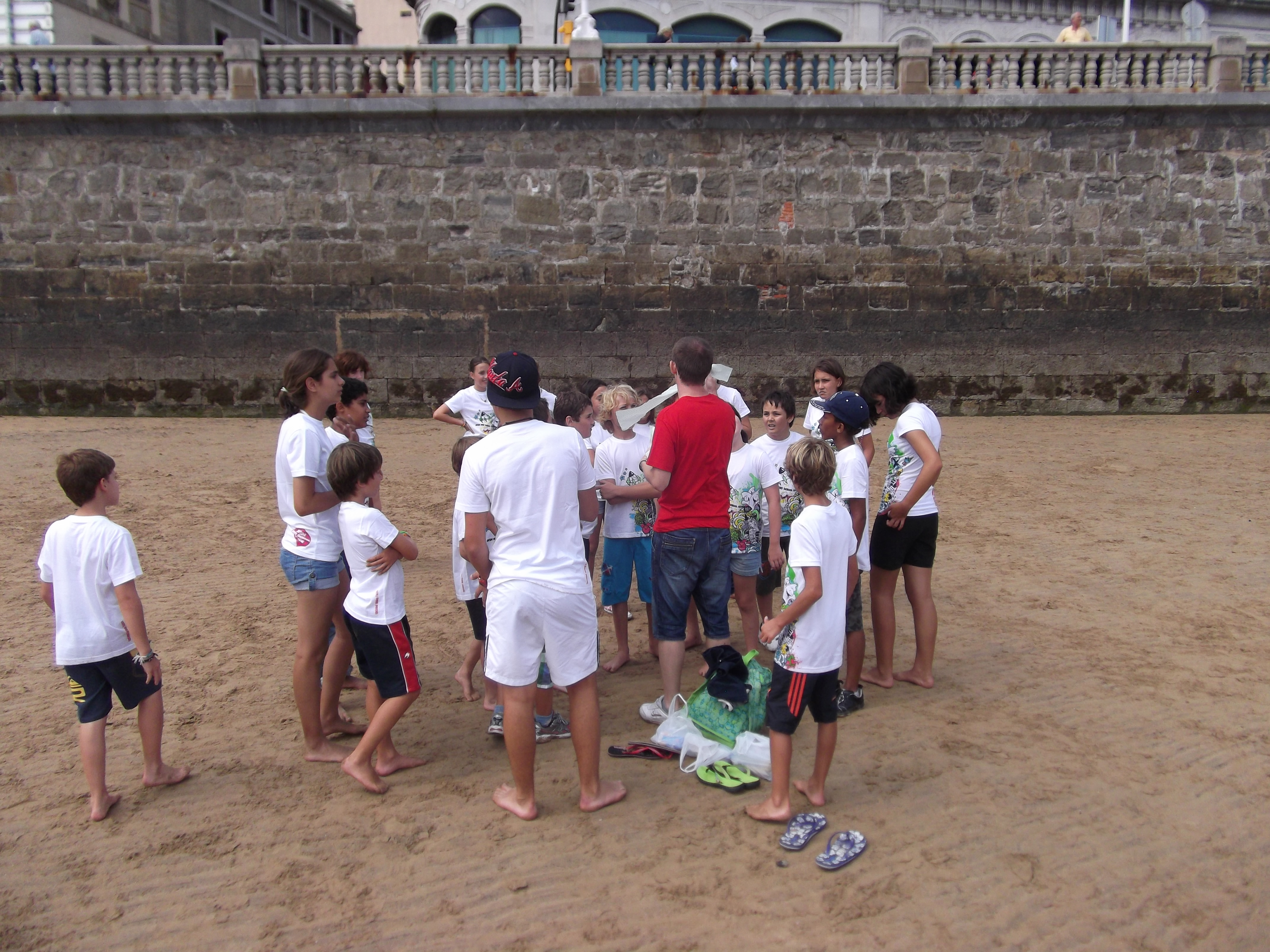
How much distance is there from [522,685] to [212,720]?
1.86 meters

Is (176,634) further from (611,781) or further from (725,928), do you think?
(725,928)

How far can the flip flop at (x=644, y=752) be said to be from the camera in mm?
3912

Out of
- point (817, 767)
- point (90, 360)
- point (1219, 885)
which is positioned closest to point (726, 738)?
point (817, 767)

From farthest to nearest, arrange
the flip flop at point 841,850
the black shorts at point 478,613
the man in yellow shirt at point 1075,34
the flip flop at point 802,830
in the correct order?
the man in yellow shirt at point 1075,34 < the black shorts at point 478,613 < the flip flop at point 802,830 < the flip flop at point 841,850

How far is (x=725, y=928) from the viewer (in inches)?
111

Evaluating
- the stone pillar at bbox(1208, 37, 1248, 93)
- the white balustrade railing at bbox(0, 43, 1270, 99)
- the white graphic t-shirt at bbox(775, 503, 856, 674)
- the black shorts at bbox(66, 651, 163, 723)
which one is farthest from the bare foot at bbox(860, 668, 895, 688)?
the stone pillar at bbox(1208, 37, 1248, 93)

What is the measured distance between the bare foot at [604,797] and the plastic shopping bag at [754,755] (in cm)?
50

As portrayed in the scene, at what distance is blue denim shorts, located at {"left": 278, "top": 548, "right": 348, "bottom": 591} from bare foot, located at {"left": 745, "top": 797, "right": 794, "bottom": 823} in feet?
6.29

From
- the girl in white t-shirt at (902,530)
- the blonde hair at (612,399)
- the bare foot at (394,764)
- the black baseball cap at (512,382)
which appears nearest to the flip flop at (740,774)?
the girl in white t-shirt at (902,530)

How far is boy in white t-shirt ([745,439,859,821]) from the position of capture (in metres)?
3.34

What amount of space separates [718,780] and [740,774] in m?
0.10

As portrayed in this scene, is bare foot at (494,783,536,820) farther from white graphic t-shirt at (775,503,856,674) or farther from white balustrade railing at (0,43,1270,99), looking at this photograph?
white balustrade railing at (0,43,1270,99)

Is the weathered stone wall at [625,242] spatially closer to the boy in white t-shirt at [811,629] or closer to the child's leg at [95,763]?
the boy in white t-shirt at [811,629]

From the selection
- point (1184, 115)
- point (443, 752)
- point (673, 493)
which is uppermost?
point (1184, 115)
